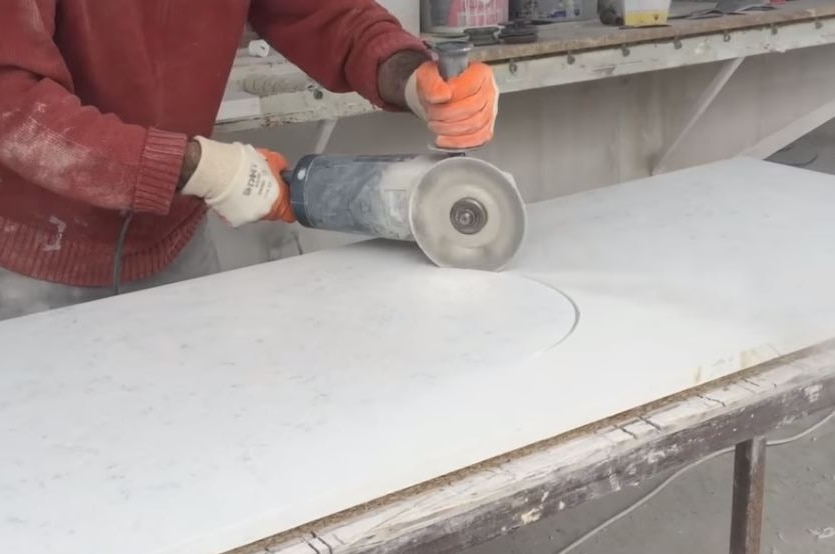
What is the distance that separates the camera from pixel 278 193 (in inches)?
56.7

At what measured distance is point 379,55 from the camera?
1645 mm

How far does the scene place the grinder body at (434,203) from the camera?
4.50 feet

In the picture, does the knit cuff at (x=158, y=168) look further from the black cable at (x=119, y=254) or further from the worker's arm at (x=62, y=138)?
the black cable at (x=119, y=254)

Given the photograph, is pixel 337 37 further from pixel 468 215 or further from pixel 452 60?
pixel 468 215

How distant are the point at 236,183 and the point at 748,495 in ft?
2.69

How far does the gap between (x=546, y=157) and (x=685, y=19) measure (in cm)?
59

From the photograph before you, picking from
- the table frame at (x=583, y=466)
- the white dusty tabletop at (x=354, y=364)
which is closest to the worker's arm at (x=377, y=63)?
the white dusty tabletop at (x=354, y=364)

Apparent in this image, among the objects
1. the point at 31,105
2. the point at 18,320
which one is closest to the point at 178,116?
the point at 31,105

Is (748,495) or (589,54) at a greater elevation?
(589,54)

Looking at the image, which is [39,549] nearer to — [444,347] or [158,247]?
[444,347]

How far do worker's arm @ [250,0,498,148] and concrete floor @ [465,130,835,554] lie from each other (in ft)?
3.31

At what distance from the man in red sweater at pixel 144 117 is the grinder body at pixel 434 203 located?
0.29ft

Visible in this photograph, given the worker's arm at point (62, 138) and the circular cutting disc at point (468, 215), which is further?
the circular cutting disc at point (468, 215)

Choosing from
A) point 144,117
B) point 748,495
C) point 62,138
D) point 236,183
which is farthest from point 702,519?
point 62,138
